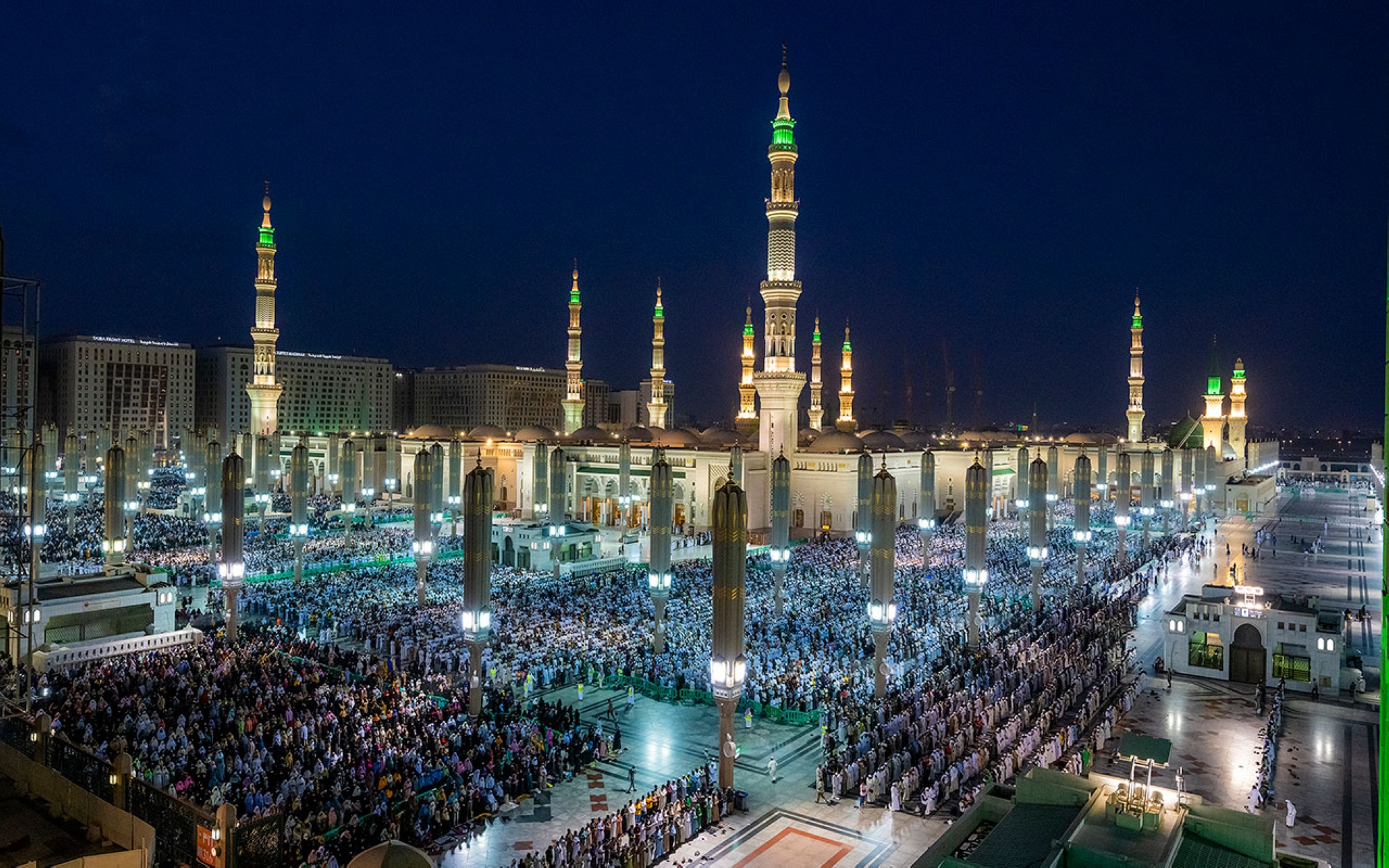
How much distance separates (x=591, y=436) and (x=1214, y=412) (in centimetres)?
5254

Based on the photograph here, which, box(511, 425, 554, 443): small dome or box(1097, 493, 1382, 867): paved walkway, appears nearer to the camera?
box(1097, 493, 1382, 867): paved walkway

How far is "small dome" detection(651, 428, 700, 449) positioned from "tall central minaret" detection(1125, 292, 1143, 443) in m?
35.0

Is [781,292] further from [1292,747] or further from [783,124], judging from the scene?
[1292,747]

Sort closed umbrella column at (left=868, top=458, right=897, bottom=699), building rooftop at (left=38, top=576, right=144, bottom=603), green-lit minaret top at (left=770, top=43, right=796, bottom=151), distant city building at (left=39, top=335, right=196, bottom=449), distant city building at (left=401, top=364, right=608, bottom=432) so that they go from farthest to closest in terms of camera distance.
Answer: distant city building at (left=401, top=364, right=608, bottom=432)
distant city building at (left=39, top=335, right=196, bottom=449)
green-lit minaret top at (left=770, top=43, right=796, bottom=151)
building rooftop at (left=38, top=576, right=144, bottom=603)
closed umbrella column at (left=868, top=458, right=897, bottom=699)

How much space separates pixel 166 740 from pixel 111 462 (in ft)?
62.6

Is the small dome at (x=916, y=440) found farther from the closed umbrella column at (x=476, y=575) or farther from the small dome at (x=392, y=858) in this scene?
the small dome at (x=392, y=858)

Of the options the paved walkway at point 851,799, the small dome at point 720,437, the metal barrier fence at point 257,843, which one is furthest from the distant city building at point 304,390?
the metal barrier fence at point 257,843

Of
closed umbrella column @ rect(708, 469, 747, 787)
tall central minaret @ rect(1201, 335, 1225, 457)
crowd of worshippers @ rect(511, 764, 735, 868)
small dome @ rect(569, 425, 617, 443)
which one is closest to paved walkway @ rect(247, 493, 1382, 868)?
crowd of worshippers @ rect(511, 764, 735, 868)

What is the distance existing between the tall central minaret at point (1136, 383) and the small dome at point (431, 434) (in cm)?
4916

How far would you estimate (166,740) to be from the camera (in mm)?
14352

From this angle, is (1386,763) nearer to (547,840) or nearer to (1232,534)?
(547,840)

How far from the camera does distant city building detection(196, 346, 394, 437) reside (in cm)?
11356

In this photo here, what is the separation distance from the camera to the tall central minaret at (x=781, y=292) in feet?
137

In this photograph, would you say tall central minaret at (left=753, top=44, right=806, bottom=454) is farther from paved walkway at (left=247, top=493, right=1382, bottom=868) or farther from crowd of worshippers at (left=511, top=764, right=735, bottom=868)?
crowd of worshippers at (left=511, top=764, right=735, bottom=868)
